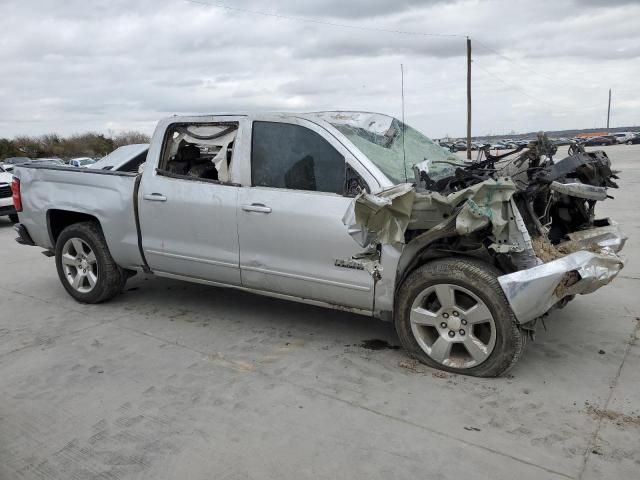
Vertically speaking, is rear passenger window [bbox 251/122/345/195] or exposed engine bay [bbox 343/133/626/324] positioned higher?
rear passenger window [bbox 251/122/345/195]

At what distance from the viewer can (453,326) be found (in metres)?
3.68

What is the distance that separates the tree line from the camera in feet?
182

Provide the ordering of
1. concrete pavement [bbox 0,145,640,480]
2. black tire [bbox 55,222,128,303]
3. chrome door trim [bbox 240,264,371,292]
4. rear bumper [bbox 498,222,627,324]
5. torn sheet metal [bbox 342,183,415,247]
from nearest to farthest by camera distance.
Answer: concrete pavement [bbox 0,145,640,480]
rear bumper [bbox 498,222,627,324]
torn sheet metal [bbox 342,183,415,247]
chrome door trim [bbox 240,264,371,292]
black tire [bbox 55,222,128,303]

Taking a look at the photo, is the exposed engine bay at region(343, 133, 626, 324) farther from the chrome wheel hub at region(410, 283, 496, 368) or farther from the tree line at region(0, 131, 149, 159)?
the tree line at region(0, 131, 149, 159)

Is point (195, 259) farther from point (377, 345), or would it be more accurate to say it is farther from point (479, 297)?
point (479, 297)

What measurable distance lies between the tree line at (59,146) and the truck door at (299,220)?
5327 centimetres

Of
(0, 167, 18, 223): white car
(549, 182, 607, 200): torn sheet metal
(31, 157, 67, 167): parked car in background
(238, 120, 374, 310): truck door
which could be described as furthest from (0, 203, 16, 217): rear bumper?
(549, 182, 607, 200): torn sheet metal

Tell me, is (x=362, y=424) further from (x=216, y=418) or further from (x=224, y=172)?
(x=224, y=172)

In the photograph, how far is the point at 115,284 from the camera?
18.0ft

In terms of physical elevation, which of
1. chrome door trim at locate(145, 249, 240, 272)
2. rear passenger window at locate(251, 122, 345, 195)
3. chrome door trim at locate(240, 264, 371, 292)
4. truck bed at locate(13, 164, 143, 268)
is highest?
rear passenger window at locate(251, 122, 345, 195)

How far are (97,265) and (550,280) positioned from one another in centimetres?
416

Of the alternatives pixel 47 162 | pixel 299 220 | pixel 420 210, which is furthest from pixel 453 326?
pixel 47 162

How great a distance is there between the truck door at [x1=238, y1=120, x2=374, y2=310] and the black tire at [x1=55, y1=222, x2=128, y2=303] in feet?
5.47

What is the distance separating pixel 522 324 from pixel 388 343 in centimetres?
117
